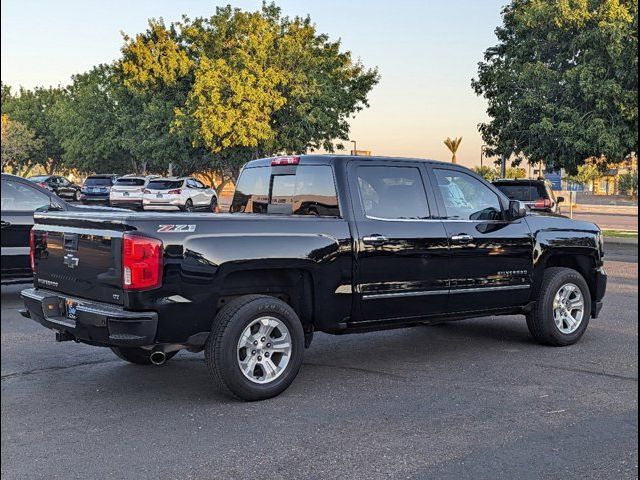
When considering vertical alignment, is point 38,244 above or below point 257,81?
below

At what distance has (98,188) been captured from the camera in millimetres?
36938

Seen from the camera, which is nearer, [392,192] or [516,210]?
[392,192]

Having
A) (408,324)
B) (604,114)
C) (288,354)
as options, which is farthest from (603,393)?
(604,114)

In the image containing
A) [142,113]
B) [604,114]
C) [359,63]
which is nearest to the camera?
[604,114]

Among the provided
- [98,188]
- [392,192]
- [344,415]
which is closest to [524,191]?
[392,192]

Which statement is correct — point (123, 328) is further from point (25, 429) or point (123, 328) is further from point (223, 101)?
point (223, 101)

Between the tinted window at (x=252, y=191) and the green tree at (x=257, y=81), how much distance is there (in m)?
30.4

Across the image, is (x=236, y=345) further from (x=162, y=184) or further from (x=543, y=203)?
(x=162, y=184)

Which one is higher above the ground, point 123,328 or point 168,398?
point 123,328

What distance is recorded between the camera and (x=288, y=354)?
18.2 feet

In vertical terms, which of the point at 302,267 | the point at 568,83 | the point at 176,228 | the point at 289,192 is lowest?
the point at 302,267

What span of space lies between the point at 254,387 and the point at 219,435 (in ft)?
2.53

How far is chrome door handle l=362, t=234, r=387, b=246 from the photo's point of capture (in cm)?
600

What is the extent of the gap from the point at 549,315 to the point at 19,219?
271 inches
